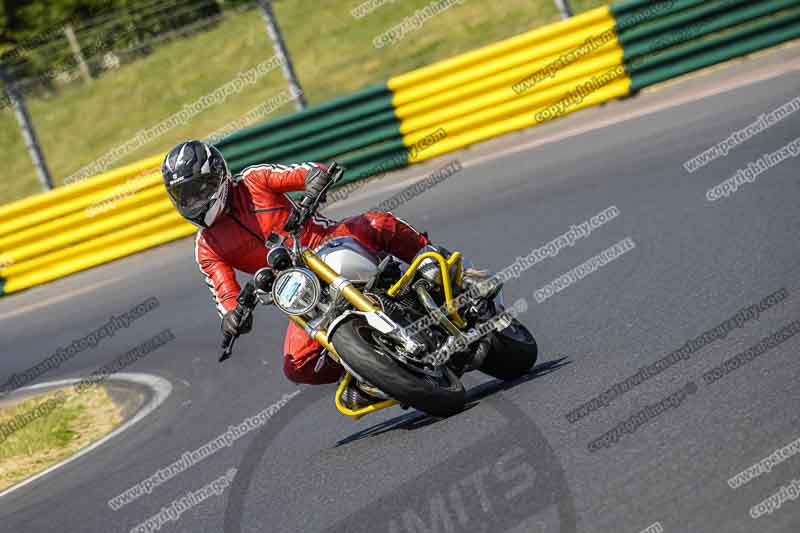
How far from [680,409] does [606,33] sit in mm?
9965

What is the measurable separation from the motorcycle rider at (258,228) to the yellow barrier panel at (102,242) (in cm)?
829

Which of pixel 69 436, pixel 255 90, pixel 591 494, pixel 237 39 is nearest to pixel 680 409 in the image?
pixel 591 494

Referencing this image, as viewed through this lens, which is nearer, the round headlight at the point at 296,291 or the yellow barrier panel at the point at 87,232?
the round headlight at the point at 296,291

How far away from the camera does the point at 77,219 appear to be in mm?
15797

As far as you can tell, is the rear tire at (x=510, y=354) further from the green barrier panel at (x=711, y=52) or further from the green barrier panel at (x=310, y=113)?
the green barrier panel at (x=310, y=113)

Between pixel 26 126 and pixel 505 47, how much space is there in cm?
601

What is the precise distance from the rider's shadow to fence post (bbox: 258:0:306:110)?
8711mm

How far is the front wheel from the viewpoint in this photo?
241 inches

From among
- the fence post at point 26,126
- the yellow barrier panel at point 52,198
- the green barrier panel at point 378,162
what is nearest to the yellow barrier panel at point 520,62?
the green barrier panel at point 378,162

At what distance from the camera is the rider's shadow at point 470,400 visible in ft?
22.8

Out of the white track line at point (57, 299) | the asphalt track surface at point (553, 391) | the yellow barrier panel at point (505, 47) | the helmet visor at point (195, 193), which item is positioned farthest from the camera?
the white track line at point (57, 299)

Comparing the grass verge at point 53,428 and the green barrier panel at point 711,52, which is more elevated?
the green barrier panel at point 711,52

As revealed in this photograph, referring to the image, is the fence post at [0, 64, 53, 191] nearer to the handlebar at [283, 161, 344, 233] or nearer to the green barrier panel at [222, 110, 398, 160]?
the green barrier panel at [222, 110, 398, 160]

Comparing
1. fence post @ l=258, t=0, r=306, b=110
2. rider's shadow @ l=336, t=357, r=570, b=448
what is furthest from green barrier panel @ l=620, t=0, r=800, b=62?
rider's shadow @ l=336, t=357, r=570, b=448
